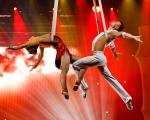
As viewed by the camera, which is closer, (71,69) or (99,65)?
(99,65)

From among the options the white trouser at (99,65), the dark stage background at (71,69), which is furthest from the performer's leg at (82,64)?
the dark stage background at (71,69)

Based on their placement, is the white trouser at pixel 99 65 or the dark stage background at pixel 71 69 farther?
the dark stage background at pixel 71 69

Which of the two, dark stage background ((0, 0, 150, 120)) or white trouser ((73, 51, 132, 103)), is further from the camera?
dark stage background ((0, 0, 150, 120))

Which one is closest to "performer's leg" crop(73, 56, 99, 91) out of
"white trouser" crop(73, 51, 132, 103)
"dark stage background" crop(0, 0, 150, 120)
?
"white trouser" crop(73, 51, 132, 103)

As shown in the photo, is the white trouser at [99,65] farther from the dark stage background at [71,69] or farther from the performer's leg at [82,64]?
the dark stage background at [71,69]

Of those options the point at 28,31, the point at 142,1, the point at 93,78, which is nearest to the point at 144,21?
the point at 142,1

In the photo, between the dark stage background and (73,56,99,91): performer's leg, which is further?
the dark stage background

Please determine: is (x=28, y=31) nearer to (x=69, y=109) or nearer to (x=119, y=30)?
(x=69, y=109)

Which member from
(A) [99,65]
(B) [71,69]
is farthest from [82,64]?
(B) [71,69]

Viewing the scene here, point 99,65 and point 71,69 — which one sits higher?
point 99,65

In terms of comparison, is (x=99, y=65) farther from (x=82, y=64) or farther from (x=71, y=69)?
(x=71, y=69)

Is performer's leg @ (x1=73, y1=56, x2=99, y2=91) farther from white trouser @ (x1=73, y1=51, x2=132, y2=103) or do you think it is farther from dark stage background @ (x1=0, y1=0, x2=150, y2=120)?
dark stage background @ (x1=0, y1=0, x2=150, y2=120)

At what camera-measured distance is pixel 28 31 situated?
9.62 m

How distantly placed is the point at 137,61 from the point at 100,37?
12.4 ft
